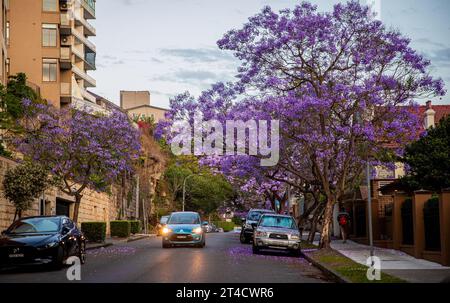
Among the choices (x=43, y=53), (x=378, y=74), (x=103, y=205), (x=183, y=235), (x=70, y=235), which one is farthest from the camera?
(x=43, y=53)

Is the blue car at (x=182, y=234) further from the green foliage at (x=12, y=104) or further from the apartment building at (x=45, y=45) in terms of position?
the apartment building at (x=45, y=45)

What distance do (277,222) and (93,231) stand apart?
1193cm

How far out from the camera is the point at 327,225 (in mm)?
29547

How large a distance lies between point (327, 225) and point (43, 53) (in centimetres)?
3977

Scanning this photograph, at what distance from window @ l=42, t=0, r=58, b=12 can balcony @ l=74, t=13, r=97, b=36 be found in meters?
4.01

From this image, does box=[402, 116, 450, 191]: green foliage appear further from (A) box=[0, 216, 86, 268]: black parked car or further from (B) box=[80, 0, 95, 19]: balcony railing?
(B) box=[80, 0, 95, 19]: balcony railing

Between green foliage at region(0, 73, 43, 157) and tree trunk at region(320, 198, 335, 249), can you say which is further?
green foliage at region(0, 73, 43, 157)

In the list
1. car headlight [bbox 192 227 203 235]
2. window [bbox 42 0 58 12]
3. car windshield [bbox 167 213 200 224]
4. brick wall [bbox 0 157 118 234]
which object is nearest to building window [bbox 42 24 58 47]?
window [bbox 42 0 58 12]

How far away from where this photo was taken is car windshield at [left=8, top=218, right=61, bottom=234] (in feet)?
67.1

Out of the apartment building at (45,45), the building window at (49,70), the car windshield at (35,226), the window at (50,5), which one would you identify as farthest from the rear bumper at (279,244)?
the window at (50,5)

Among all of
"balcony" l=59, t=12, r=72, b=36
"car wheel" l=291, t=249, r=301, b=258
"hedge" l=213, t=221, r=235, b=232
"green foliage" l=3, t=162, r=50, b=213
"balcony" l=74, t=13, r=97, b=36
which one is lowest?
"hedge" l=213, t=221, r=235, b=232

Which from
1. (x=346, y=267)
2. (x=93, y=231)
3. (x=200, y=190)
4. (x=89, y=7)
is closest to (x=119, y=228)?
(x=93, y=231)
